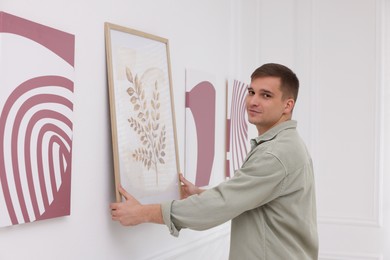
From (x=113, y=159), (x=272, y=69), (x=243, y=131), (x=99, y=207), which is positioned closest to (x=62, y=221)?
(x=99, y=207)

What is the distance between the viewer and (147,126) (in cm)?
239

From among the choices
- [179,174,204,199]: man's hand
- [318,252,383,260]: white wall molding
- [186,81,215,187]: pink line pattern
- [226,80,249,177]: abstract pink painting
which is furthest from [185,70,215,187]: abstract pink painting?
[318,252,383,260]: white wall molding

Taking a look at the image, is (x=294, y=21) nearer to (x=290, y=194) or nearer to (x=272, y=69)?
(x=272, y=69)

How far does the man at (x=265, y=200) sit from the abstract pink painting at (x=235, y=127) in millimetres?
1288

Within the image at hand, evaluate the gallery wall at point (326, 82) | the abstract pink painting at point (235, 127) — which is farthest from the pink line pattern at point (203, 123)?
the abstract pink painting at point (235, 127)

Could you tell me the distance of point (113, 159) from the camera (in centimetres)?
220

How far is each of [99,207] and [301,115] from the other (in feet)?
8.95

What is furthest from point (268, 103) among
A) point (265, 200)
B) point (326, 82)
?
point (326, 82)

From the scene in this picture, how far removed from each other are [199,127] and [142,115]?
0.81 m

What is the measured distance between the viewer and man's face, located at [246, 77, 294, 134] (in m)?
2.33

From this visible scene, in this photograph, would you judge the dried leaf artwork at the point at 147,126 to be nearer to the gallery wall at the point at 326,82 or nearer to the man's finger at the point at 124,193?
the man's finger at the point at 124,193

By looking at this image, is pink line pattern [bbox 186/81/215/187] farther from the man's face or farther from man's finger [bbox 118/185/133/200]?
man's finger [bbox 118/185/133/200]

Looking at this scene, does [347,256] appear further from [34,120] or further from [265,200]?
[34,120]

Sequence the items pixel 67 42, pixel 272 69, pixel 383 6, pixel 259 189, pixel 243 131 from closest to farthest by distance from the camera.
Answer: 1. pixel 67 42
2. pixel 259 189
3. pixel 272 69
4. pixel 243 131
5. pixel 383 6
